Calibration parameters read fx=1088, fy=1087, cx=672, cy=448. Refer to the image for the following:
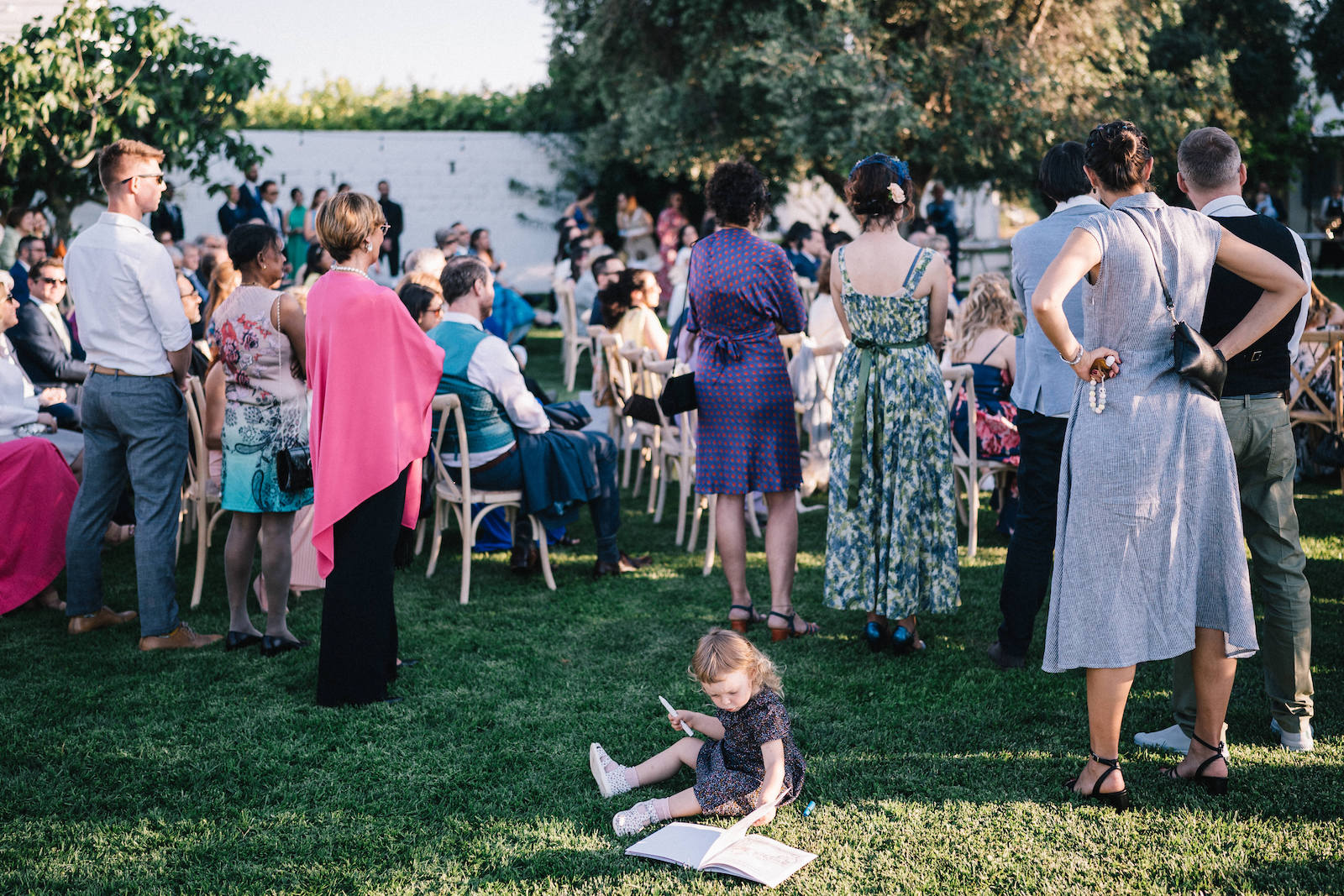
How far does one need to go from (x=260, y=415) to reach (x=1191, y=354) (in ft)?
10.2

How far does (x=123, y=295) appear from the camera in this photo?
3.96 m

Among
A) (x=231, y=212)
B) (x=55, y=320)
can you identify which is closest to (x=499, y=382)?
(x=55, y=320)

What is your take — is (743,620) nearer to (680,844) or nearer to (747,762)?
(747,762)

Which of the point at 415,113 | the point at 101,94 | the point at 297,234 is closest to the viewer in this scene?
the point at 101,94

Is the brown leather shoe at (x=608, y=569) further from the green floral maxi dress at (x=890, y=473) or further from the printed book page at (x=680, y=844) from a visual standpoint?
the printed book page at (x=680, y=844)

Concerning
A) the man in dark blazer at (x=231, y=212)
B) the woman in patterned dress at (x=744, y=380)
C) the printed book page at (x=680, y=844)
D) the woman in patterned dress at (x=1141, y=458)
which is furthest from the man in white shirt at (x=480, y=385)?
the man in dark blazer at (x=231, y=212)

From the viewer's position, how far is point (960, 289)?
18.5 meters

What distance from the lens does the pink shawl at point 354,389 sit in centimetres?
346

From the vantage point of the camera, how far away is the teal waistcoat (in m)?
4.75

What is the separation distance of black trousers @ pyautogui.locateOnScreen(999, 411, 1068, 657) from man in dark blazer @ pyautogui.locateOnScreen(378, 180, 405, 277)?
1228 cm

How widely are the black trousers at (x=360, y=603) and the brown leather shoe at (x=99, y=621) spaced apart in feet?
4.61

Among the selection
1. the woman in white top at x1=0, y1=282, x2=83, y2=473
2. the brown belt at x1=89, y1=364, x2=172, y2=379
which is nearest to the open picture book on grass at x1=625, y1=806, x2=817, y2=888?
the brown belt at x1=89, y1=364, x2=172, y2=379

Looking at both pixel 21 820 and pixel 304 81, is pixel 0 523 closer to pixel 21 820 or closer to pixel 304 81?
pixel 21 820

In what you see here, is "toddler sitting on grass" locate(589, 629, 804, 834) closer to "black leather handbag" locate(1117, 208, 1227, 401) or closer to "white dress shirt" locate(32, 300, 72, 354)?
"black leather handbag" locate(1117, 208, 1227, 401)
